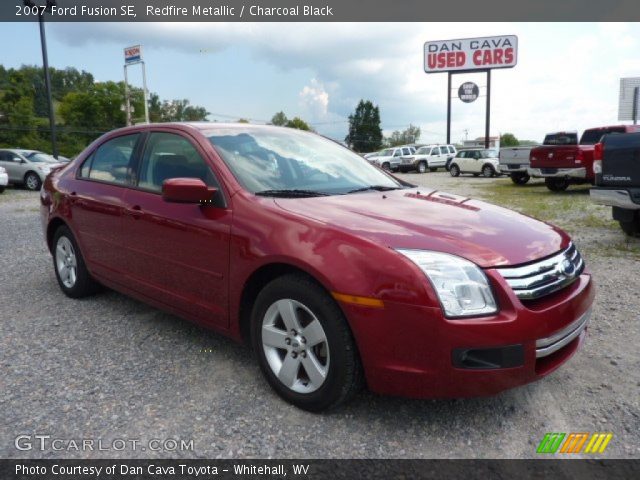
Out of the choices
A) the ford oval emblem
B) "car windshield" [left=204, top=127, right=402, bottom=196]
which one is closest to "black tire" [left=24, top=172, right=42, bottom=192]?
"car windshield" [left=204, top=127, right=402, bottom=196]

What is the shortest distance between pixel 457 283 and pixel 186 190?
160cm

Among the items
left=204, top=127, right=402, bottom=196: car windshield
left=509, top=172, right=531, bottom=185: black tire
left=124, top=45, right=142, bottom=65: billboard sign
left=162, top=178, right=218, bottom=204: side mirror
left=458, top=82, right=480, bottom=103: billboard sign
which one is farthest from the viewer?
left=124, top=45, right=142, bottom=65: billboard sign

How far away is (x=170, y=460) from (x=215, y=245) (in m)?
1.17

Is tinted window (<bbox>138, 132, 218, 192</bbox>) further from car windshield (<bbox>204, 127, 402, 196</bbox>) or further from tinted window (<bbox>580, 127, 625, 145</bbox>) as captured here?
tinted window (<bbox>580, 127, 625, 145</bbox>)

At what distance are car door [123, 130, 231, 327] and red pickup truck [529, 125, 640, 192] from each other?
13.4 meters

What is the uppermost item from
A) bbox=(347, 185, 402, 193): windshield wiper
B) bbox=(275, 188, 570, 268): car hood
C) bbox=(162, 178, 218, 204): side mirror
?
bbox=(162, 178, 218, 204): side mirror

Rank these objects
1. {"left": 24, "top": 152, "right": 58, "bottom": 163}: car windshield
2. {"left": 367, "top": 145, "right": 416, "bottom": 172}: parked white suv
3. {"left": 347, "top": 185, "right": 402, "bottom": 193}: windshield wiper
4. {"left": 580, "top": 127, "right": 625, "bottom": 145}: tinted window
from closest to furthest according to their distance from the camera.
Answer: {"left": 347, "top": 185, "right": 402, "bottom": 193}: windshield wiper < {"left": 580, "top": 127, "right": 625, "bottom": 145}: tinted window < {"left": 24, "top": 152, "right": 58, "bottom": 163}: car windshield < {"left": 367, "top": 145, "right": 416, "bottom": 172}: parked white suv

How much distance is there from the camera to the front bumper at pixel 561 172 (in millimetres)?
14164

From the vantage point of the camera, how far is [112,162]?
4105mm

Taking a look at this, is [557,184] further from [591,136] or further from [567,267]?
[567,267]

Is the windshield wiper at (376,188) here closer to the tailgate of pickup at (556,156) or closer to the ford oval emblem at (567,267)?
the ford oval emblem at (567,267)

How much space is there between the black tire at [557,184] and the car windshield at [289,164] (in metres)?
13.1

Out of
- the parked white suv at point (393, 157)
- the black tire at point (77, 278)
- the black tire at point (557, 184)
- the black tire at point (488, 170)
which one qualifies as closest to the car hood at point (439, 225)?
the black tire at point (77, 278)

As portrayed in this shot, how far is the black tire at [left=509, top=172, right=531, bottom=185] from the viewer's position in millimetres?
18969
